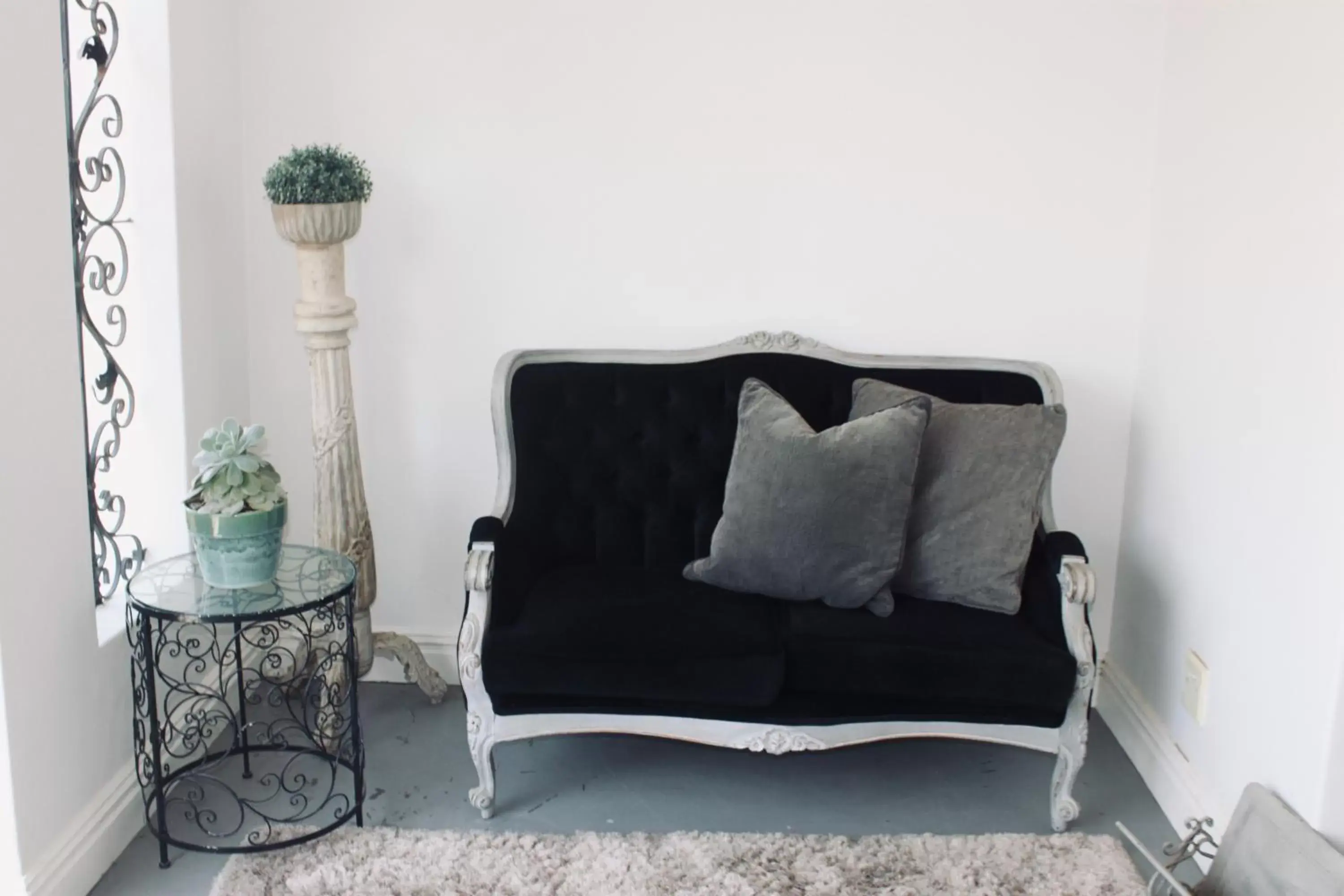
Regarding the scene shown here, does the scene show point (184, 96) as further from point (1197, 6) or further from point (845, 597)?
point (1197, 6)

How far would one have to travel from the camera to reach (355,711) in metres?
2.54

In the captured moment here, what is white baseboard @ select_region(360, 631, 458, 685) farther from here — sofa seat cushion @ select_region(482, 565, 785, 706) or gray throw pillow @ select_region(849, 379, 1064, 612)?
gray throw pillow @ select_region(849, 379, 1064, 612)

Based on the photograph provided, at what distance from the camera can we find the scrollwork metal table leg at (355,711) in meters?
2.53

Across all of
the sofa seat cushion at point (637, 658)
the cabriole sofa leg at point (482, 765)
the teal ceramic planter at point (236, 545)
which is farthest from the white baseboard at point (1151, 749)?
the teal ceramic planter at point (236, 545)

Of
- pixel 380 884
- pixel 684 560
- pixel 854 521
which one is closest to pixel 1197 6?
pixel 854 521

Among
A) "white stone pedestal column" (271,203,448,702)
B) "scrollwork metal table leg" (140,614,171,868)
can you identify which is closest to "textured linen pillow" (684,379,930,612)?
"white stone pedestal column" (271,203,448,702)

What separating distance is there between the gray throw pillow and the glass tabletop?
4.03 feet

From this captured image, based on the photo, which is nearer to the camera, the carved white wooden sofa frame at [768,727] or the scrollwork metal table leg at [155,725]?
the scrollwork metal table leg at [155,725]

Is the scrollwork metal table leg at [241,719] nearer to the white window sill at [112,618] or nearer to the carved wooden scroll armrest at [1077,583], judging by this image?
the white window sill at [112,618]

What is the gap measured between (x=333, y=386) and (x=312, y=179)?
20.1 inches

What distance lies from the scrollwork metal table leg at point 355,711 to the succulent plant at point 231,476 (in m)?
0.30

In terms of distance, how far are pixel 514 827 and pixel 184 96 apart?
1.91m

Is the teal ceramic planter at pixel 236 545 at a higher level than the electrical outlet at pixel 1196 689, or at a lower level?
higher

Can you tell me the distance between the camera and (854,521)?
2.59m
